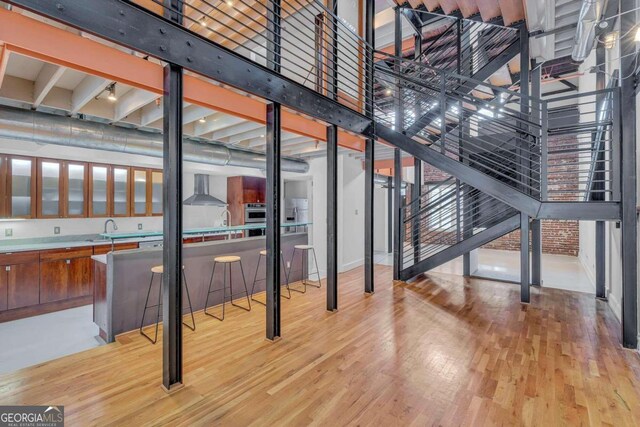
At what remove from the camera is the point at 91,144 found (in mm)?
3975

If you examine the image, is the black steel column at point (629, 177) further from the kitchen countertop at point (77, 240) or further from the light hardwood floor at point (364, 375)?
the kitchen countertop at point (77, 240)

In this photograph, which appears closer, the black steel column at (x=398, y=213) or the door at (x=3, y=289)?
the door at (x=3, y=289)

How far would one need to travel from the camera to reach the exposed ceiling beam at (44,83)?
288cm

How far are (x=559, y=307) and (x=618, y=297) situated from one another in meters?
0.63

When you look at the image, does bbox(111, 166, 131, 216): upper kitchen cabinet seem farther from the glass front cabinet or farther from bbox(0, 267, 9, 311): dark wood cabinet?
bbox(0, 267, 9, 311): dark wood cabinet

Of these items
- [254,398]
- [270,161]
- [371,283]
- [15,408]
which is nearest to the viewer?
[15,408]

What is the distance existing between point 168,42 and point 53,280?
4331mm

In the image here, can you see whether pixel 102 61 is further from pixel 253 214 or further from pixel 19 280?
pixel 253 214

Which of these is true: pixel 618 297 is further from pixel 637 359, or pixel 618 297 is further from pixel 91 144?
pixel 91 144

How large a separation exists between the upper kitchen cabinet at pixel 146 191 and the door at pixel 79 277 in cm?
156

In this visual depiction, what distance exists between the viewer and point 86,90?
3.21 m

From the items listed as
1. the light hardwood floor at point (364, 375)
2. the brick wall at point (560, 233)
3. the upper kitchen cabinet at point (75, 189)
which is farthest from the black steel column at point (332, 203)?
the brick wall at point (560, 233)

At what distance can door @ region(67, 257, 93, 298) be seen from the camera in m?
4.52

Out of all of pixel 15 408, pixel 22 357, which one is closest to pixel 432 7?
pixel 15 408
